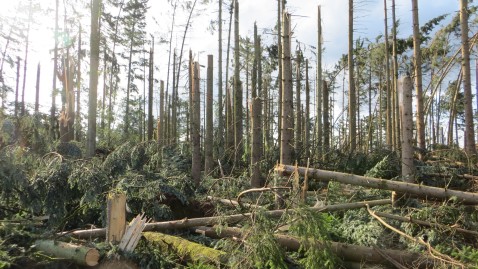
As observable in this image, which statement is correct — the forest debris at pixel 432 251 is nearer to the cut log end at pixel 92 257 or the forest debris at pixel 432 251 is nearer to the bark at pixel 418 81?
the cut log end at pixel 92 257

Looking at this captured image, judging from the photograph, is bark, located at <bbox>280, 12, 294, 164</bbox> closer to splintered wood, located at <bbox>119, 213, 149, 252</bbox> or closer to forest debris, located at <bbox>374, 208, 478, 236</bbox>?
forest debris, located at <bbox>374, 208, 478, 236</bbox>

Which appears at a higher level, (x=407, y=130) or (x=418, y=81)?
(x=418, y=81)

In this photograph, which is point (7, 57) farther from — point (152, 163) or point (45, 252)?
point (45, 252)

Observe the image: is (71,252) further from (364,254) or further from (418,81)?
(418,81)

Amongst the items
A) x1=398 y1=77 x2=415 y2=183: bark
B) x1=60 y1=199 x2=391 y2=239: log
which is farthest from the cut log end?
x1=398 y1=77 x2=415 y2=183: bark

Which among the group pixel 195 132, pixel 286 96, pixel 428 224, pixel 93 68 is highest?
pixel 93 68

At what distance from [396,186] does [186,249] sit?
2.97m

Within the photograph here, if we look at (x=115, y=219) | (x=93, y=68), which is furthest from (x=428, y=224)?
(x=93, y=68)

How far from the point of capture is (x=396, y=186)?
→ 5.62 metres

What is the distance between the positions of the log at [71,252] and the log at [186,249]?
0.87 meters

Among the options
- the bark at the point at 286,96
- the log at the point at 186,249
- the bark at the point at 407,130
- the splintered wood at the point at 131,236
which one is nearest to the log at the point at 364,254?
the log at the point at 186,249

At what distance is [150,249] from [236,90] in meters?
8.85

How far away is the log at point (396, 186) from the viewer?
543 cm

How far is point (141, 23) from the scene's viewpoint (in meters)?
23.2
